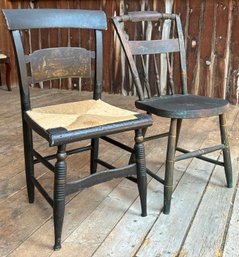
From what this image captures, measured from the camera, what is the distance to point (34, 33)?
4.11 metres

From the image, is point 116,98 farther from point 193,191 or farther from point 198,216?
point 198,216

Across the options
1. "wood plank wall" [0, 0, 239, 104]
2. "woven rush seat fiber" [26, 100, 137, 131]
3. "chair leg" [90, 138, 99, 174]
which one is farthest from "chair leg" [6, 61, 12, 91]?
"woven rush seat fiber" [26, 100, 137, 131]

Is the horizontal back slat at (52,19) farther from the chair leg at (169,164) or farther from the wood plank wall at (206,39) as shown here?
the wood plank wall at (206,39)

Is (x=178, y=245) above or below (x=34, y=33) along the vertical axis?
below

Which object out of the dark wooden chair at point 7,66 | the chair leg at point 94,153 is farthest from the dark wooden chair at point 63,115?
the dark wooden chair at point 7,66

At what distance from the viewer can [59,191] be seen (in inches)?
50.5

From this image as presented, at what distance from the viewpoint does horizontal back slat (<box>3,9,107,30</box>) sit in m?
1.40

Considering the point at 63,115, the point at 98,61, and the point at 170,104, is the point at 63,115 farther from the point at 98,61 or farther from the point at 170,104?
the point at 170,104

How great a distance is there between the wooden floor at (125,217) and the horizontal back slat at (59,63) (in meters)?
0.57

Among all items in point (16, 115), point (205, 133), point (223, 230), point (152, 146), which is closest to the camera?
point (223, 230)

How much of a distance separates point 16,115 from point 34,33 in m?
1.42

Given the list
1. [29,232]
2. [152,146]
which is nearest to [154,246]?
[29,232]

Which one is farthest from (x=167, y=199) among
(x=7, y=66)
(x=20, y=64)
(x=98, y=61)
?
(x=7, y=66)

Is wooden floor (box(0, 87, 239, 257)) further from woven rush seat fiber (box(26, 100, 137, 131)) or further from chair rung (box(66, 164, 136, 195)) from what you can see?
woven rush seat fiber (box(26, 100, 137, 131))
